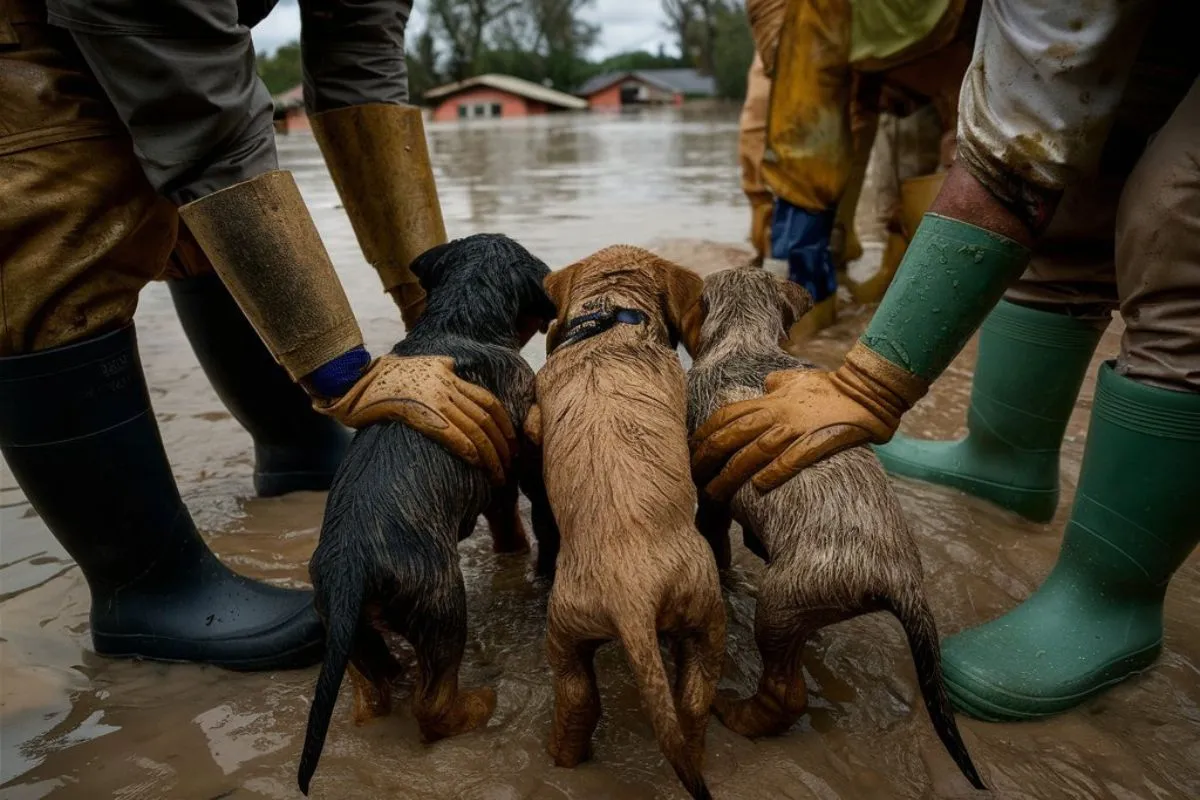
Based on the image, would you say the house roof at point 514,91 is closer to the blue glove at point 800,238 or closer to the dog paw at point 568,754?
the blue glove at point 800,238

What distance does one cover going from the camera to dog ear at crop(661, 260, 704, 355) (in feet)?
10.3

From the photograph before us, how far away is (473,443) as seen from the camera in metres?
2.37

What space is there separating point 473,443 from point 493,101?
5200 cm

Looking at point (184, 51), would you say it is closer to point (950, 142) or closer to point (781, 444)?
point (781, 444)

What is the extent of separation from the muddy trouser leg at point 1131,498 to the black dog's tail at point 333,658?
171 centimetres

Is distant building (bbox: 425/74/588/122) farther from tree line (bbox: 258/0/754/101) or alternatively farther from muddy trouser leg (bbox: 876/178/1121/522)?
muddy trouser leg (bbox: 876/178/1121/522)

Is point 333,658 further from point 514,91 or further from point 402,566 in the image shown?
point 514,91

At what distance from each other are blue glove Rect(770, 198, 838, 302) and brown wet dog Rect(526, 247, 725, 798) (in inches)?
101

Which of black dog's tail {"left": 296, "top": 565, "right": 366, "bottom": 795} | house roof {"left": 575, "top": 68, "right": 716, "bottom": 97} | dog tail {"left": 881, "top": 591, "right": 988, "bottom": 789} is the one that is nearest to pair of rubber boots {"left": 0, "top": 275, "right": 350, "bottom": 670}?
black dog's tail {"left": 296, "top": 565, "right": 366, "bottom": 795}

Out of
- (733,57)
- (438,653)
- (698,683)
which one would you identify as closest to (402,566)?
(438,653)

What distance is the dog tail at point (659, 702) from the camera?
178 cm

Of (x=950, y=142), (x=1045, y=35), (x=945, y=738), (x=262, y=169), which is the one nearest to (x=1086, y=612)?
(x=945, y=738)

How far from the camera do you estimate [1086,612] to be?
2.34 metres

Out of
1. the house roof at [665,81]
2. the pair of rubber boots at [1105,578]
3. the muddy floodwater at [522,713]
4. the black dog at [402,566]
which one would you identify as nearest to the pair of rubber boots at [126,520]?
the muddy floodwater at [522,713]
